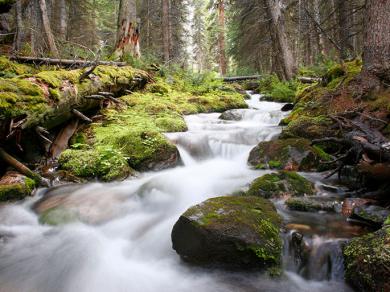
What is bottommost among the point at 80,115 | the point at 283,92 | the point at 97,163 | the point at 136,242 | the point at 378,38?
the point at 136,242

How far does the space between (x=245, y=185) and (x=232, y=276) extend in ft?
8.59

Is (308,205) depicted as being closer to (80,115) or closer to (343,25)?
(80,115)

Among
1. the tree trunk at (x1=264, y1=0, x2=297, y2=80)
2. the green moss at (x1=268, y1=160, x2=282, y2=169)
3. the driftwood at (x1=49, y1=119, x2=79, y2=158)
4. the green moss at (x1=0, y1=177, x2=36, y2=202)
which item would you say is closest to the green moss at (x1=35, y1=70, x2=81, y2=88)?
the driftwood at (x1=49, y1=119, x2=79, y2=158)

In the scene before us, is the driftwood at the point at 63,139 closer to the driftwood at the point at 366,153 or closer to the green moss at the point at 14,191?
the green moss at the point at 14,191

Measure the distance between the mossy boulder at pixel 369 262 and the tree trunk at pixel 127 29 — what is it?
1278 centimetres

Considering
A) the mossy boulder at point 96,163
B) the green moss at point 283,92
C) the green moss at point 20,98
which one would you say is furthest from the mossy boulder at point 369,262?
the green moss at point 283,92

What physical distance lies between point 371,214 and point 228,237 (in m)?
1.99

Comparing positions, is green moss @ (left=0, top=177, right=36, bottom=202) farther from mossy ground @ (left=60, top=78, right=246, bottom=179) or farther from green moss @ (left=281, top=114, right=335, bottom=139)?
green moss @ (left=281, top=114, right=335, bottom=139)

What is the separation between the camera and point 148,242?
5020mm

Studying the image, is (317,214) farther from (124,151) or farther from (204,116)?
(204,116)

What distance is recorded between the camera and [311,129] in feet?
26.0

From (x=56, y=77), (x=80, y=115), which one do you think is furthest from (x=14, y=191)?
(x=56, y=77)

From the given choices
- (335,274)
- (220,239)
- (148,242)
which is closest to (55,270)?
(148,242)

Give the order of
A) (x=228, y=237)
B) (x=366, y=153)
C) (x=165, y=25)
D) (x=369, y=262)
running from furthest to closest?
(x=165, y=25), (x=366, y=153), (x=228, y=237), (x=369, y=262)
